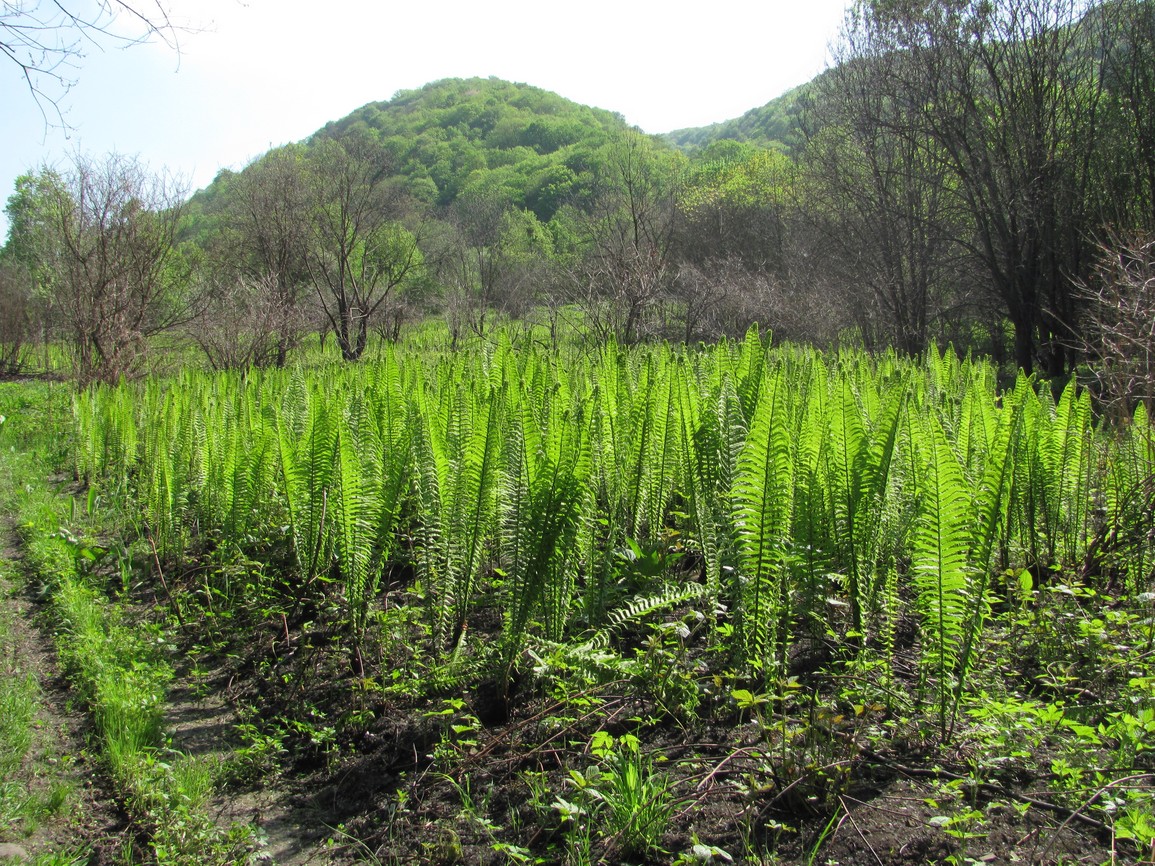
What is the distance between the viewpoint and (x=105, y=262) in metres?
13.1

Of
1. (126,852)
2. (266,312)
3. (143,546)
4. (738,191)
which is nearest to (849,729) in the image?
(126,852)

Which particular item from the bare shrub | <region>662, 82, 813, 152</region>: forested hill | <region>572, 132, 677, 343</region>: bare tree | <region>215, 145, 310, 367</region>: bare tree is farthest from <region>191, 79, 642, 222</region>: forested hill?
the bare shrub

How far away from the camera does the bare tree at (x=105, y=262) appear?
1286 cm

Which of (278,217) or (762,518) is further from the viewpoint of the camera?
(278,217)

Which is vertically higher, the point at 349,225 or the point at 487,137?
the point at 487,137

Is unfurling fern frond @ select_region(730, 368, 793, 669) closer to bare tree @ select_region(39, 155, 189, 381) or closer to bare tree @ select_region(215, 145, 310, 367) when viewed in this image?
bare tree @ select_region(39, 155, 189, 381)

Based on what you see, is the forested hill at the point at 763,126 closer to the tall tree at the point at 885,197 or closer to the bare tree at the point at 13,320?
the tall tree at the point at 885,197

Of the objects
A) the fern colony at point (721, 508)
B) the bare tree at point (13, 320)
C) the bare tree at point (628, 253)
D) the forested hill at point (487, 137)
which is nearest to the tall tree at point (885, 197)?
the bare tree at point (628, 253)

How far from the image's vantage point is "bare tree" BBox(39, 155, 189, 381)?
12.9m

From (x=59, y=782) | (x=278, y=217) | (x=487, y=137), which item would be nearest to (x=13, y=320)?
(x=278, y=217)

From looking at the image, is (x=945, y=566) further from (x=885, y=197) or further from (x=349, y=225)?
(x=349, y=225)

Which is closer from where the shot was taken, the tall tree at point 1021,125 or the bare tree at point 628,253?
the bare tree at point 628,253

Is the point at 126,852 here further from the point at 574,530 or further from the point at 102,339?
the point at 102,339

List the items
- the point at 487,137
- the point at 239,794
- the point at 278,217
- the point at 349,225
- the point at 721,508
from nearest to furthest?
the point at 239,794 → the point at 721,508 → the point at 278,217 → the point at 349,225 → the point at 487,137
